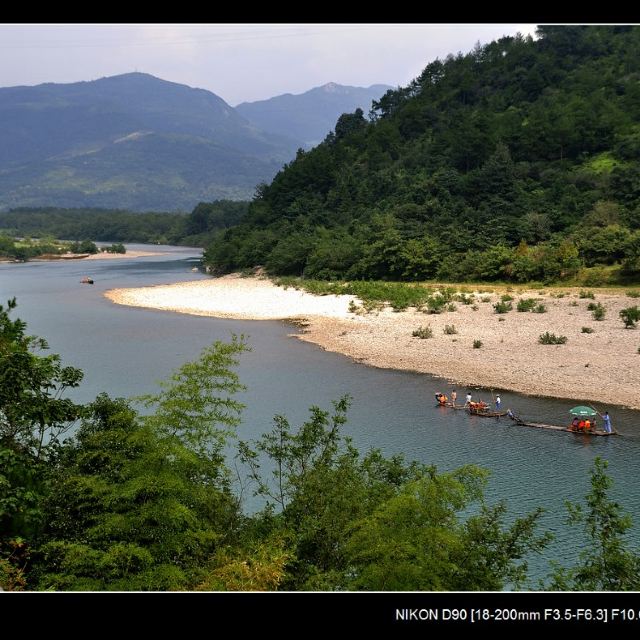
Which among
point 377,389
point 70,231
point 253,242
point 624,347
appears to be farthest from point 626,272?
point 70,231

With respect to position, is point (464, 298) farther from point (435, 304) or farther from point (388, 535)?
point (388, 535)

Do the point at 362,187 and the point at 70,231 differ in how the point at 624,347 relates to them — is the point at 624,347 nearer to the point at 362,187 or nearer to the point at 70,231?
the point at 362,187

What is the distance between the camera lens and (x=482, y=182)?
58.9 metres

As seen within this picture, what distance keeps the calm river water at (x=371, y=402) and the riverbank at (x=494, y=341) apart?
137 cm

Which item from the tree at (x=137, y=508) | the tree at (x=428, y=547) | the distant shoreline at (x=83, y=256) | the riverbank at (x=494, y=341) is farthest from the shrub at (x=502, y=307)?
the distant shoreline at (x=83, y=256)

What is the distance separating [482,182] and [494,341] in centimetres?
3032

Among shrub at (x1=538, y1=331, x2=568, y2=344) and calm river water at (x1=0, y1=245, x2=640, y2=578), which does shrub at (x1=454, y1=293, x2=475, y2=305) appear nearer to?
shrub at (x1=538, y1=331, x2=568, y2=344)

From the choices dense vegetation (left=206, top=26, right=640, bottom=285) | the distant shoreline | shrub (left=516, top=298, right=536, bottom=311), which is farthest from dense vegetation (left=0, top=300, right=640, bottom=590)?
the distant shoreline

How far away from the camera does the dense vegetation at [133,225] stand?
13612cm

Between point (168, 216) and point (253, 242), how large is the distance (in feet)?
325

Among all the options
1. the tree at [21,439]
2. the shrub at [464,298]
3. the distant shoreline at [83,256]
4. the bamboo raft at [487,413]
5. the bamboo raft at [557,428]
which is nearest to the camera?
the tree at [21,439]

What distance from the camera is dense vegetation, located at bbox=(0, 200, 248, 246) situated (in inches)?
5359

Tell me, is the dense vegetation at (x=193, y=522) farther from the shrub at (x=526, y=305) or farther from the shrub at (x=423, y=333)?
the shrub at (x=526, y=305)

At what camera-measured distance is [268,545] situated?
31.0 ft
